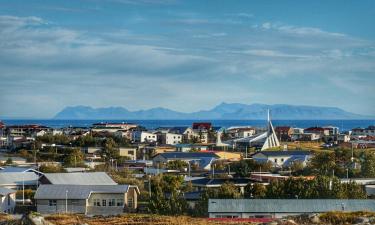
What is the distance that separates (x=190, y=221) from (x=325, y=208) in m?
5.13

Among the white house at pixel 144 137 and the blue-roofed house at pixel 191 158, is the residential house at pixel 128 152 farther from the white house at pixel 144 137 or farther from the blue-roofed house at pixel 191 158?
the white house at pixel 144 137

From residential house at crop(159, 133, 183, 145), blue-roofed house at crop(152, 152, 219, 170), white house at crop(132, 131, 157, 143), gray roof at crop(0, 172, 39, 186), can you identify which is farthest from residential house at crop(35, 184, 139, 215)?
white house at crop(132, 131, 157, 143)

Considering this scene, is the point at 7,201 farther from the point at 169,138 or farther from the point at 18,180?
the point at 169,138

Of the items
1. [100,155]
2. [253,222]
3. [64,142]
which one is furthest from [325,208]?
[64,142]

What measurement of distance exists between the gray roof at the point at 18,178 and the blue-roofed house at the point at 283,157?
18.4 m

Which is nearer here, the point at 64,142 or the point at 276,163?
the point at 276,163

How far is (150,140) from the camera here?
3017 inches

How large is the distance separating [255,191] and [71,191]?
6.84 m

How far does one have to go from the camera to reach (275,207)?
70.2 ft

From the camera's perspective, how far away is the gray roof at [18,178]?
29633 millimetres

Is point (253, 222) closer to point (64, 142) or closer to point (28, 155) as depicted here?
point (28, 155)

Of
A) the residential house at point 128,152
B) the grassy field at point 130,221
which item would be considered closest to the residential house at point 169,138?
the residential house at point 128,152

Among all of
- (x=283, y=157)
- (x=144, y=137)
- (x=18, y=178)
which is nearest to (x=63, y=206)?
(x=18, y=178)

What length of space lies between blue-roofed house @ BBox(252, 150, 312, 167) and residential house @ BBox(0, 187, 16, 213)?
2235 cm
